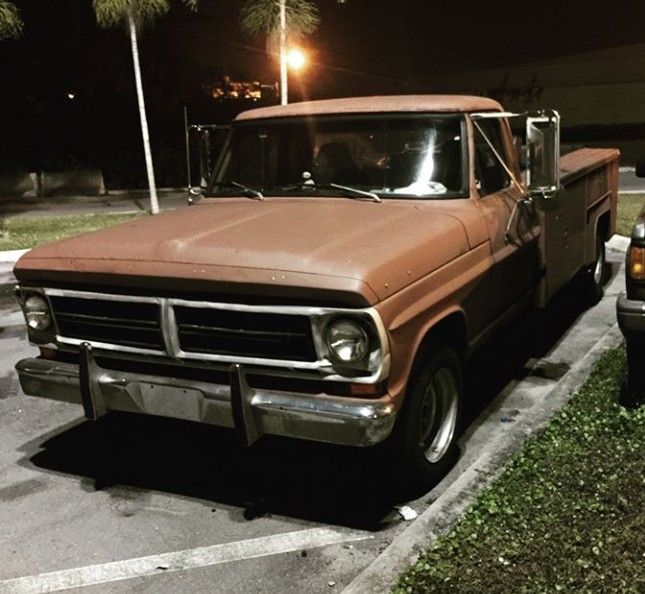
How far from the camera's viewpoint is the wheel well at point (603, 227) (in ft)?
24.7

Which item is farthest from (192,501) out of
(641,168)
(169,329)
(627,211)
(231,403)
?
(627,211)

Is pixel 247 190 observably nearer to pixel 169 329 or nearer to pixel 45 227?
pixel 169 329

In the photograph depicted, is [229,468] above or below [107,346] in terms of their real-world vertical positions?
below

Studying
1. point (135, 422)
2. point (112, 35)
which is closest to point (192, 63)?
point (112, 35)

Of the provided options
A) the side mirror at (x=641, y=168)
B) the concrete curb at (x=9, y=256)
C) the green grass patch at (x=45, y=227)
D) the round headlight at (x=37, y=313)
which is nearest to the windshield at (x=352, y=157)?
the round headlight at (x=37, y=313)

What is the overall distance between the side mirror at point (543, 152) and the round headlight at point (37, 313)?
2.85 metres

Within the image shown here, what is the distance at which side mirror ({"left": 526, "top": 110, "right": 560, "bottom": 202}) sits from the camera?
4.56 metres

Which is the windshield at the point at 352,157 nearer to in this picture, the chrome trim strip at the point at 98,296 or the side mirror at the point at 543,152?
the side mirror at the point at 543,152

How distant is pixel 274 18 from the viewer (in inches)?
690

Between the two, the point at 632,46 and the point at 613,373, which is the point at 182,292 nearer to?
the point at 613,373

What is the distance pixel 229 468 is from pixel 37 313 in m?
1.37

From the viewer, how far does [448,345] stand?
14.3 feet

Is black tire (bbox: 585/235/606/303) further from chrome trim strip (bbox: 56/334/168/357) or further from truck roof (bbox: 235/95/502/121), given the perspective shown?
chrome trim strip (bbox: 56/334/168/357)

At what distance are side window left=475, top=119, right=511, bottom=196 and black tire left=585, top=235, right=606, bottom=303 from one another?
2.50m
